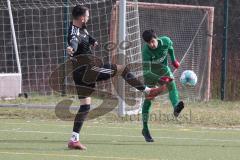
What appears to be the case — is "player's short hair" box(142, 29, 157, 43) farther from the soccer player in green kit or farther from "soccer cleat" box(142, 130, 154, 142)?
"soccer cleat" box(142, 130, 154, 142)

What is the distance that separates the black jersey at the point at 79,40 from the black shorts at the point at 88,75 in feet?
0.87

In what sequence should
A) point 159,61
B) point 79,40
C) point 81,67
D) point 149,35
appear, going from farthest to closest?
point 159,61 → point 149,35 → point 81,67 → point 79,40

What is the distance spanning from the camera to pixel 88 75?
10.7 m

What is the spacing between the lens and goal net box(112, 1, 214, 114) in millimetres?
19375

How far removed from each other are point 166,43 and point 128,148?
2.03 metres

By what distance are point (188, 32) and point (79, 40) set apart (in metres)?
9.48

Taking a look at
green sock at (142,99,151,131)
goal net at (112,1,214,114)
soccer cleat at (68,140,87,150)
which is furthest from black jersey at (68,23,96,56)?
goal net at (112,1,214,114)

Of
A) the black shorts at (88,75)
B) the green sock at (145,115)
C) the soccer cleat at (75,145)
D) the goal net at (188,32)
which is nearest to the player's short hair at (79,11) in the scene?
the black shorts at (88,75)

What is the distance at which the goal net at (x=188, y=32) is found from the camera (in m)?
19.4

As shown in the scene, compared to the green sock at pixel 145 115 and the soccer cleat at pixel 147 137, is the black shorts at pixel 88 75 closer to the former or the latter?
the green sock at pixel 145 115

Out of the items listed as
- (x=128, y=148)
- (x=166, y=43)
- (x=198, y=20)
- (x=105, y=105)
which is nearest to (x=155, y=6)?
(x=198, y=20)

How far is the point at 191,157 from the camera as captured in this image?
975cm

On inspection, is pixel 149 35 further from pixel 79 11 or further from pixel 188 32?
pixel 188 32

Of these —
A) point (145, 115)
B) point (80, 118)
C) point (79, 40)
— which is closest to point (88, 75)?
point (79, 40)
